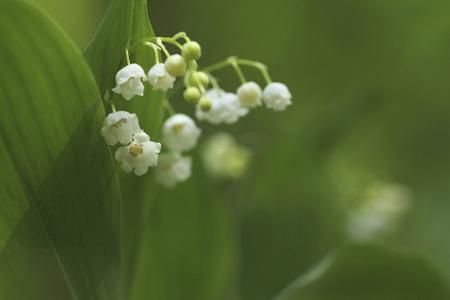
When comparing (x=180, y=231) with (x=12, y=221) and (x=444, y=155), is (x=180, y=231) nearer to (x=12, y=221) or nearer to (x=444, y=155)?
(x=12, y=221)

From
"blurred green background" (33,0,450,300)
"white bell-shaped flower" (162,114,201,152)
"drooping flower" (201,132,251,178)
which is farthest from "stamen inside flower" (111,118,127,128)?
"blurred green background" (33,0,450,300)

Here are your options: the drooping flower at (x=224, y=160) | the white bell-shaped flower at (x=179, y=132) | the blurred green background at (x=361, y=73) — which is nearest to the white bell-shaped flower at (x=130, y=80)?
the white bell-shaped flower at (x=179, y=132)

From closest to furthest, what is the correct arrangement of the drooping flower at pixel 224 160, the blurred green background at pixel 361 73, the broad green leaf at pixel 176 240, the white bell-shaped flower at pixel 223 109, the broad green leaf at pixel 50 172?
the broad green leaf at pixel 50 172
the white bell-shaped flower at pixel 223 109
the broad green leaf at pixel 176 240
the drooping flower at pixel 224 160
the blurred green background at pixel 361 73

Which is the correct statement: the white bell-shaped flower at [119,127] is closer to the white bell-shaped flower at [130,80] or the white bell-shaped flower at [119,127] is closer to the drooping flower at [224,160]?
the white bell-shaped flower at [130,80]

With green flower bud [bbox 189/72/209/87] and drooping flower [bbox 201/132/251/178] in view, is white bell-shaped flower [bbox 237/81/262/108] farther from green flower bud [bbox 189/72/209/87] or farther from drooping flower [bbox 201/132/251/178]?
drooping flower [bbox 201/132/251/178]

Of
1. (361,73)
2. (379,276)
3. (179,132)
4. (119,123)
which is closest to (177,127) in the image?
(179,132)

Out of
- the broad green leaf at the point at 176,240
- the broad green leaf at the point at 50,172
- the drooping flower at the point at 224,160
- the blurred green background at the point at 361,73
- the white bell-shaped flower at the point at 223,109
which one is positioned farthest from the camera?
the blurred green background at the point at 361,73
